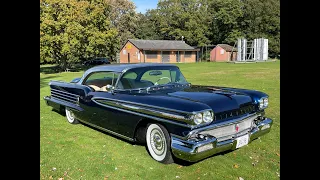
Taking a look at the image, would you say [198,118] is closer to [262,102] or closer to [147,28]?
[262,102]

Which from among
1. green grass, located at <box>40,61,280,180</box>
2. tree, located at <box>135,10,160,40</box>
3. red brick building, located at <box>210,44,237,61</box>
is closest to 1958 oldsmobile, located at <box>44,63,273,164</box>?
green grass, located at <box>40,61,280,180</box>

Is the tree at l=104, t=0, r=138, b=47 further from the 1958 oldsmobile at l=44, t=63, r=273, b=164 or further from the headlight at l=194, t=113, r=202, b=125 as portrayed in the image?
the headlight at l=194, t=113, r=202, b=125

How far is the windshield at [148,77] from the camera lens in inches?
184

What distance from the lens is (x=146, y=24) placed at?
2283 inches

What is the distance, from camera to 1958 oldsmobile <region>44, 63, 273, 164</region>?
3.41 metres

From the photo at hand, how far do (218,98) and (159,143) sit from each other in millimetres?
1065

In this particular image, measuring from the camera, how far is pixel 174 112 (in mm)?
3490

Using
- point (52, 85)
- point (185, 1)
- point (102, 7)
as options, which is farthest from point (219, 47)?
point (52, 85)

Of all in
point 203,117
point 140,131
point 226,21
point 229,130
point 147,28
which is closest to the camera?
point 203,117

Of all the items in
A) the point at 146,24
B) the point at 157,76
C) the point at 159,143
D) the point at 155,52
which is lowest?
the point at 159,143

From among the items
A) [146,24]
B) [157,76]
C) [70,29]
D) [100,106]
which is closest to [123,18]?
[146,24]

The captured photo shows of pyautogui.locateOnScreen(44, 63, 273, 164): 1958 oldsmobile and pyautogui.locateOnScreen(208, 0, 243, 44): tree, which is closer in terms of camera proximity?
pyautogui.locateOnScreen(44, 63, 273, 164): 1958 oldsmobile

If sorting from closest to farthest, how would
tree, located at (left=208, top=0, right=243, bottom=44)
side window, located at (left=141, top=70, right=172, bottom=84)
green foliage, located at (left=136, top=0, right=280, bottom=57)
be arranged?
side window, located at (left=141, top=70, right=172, bottom=84), green foliage, located at (left=136, top=0, right=280, bottom=57), tree, located at (left=208, top=0, right=243, bottom=44)
